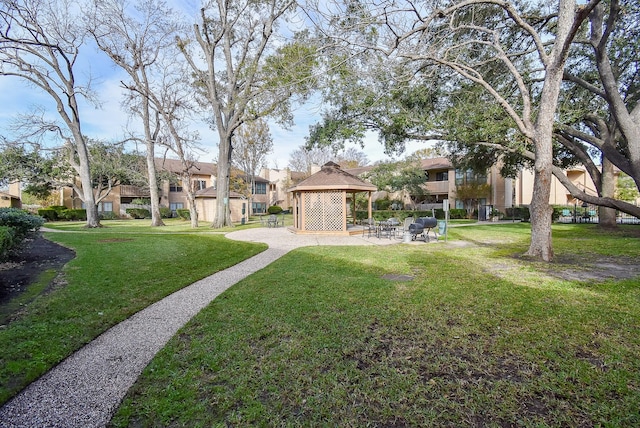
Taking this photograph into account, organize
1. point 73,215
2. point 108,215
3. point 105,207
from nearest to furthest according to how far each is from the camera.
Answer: point 73,215
point 108,215
point 105,207

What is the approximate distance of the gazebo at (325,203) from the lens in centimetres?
1706

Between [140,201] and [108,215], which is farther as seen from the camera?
[140,201]

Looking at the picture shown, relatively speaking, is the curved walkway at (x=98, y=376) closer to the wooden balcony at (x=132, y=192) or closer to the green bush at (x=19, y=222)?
the green bush at (x=19, y=222)

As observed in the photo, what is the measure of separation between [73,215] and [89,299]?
129 ft

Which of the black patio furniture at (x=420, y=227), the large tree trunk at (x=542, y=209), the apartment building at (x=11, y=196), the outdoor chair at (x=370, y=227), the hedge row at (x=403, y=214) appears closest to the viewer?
the large tree trunk at (x=542, y=209)

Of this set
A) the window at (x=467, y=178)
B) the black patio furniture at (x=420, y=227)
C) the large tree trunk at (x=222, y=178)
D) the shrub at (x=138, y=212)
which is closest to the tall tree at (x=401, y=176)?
the window at (x=467, y=178)

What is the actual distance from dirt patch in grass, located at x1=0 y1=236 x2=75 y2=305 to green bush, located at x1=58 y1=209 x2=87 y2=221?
1181 inches

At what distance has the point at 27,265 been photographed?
8367mm

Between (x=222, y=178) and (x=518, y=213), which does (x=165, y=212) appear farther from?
(x=518, y=213)

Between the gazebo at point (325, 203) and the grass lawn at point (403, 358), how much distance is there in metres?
10.7

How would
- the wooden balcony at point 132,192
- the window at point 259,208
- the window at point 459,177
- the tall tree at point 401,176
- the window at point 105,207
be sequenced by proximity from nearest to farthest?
the tall tree at point 401,176
the window at point 459,177
the window at point 105,207
the wooden balcony at point 132,192
the window at point 259,208

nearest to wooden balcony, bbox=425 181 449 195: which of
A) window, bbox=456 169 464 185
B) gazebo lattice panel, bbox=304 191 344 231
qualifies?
window, bbox=456 169 464 185

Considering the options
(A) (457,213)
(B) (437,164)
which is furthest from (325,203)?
(B) (437,164)

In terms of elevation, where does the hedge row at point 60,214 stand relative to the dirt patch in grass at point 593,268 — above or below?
above
